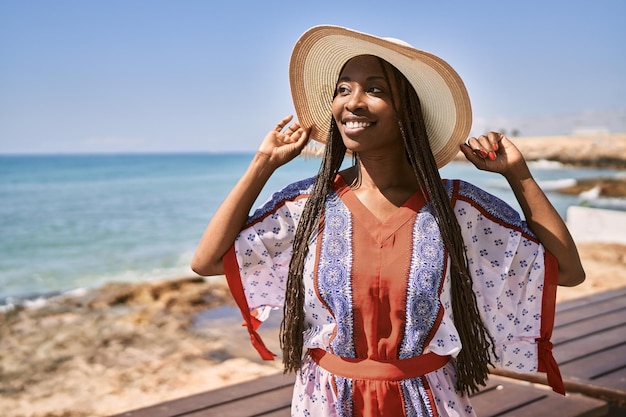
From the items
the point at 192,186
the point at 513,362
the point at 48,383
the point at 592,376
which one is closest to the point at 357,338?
the point at 513,362

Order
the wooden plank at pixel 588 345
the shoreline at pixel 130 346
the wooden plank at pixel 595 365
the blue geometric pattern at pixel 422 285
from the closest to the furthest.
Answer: the blue geometric pattern at pixel 422 285 → the wooden plank at pixel 595 365 → the wooden plank at pixel 588 345 → the shoreline at pixel 130 346

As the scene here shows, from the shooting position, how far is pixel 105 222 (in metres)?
22.5

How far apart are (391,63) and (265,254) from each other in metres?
0.57

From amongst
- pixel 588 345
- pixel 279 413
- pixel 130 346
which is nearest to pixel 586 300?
pixel 588 345

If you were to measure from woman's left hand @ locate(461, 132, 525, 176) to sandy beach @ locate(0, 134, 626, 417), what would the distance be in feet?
12.1

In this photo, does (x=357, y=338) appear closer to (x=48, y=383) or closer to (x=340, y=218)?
(x=340, y=218)

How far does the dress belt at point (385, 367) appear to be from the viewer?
1.60 metres

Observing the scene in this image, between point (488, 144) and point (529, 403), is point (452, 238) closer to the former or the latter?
point (488, 144)

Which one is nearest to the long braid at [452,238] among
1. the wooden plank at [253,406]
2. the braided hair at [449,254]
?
the braided hair at [449,254]

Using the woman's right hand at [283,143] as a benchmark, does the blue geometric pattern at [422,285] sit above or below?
below

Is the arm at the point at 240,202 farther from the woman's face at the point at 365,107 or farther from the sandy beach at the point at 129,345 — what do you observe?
the sandy beach at the point at 129,345

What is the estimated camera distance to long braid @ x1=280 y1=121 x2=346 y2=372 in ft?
5.45

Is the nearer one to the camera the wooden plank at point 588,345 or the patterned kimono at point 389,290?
the patterned kimono at point 389,290

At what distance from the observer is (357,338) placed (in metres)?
1.60
